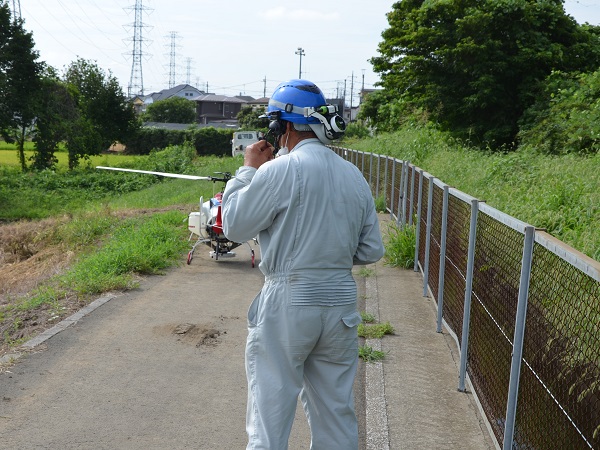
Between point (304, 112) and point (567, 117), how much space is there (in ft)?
47.5

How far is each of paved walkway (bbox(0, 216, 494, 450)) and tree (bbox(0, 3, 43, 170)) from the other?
31672 mm

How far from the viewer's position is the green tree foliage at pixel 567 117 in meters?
14.2

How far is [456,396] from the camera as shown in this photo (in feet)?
18.5

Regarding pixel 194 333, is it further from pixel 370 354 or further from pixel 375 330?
pixel 370 354

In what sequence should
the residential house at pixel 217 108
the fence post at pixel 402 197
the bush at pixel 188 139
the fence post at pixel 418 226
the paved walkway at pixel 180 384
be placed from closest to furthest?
the paved walkway at pixel 180 384
the fence post at pixel 418 226
the fence post at pixel 402 197
the bush at pixel 188 139
the residential house at pixel 217 108

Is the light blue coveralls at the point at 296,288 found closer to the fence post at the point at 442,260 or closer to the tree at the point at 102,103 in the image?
the fence post at the point at 442,260

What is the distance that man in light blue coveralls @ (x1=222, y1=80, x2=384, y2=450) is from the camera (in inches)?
134

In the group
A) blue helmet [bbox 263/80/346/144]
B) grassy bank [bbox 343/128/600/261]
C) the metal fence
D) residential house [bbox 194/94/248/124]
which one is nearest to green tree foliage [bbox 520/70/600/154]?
grassy bank [bbox 343/128/600/261]

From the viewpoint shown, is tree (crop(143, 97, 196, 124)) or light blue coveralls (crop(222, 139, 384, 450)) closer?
light blue coveralls (crop(222, 139, 384, 450))

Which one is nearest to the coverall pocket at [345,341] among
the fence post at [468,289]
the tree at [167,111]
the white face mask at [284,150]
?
the white face mask at [284,150]

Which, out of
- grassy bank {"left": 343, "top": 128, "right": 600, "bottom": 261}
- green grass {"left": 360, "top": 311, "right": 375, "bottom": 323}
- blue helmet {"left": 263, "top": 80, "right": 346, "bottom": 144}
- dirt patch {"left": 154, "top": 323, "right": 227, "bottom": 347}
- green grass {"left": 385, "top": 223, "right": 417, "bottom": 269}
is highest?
blue helmet {"left": 263, "top": 80, "right": 346, "bottom": 144}

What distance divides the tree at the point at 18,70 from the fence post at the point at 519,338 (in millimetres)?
36369

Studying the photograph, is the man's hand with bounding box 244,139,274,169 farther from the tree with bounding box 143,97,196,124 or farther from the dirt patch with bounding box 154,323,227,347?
the tree with bounding box 143,97,196,124

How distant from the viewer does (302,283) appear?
340 cm
